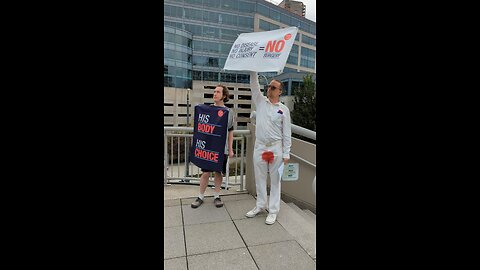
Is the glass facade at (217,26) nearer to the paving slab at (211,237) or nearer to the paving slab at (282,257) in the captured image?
the paving slab at (211,237)

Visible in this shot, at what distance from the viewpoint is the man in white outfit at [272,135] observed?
3135 mm

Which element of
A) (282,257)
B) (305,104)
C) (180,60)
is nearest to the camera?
(282,257)

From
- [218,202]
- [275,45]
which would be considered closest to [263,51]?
[275,45]

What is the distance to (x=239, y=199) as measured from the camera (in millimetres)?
3977

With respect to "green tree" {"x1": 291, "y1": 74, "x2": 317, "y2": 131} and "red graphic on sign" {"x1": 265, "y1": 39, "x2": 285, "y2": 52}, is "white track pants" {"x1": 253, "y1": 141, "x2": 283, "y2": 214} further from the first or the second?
"green tree" {"x1": 291, "y1": 74, "x2": 317, "y2": 131}

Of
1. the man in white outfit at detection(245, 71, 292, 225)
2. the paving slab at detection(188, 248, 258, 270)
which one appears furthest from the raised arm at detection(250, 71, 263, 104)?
the paving slab at detection(188, 248, 258, 270)

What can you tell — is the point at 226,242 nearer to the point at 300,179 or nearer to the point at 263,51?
the point at 263,51

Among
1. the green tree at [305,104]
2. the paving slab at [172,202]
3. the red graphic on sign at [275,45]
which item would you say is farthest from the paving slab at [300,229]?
the green tree at [305,104]

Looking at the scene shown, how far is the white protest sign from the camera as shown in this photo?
2.92 metres

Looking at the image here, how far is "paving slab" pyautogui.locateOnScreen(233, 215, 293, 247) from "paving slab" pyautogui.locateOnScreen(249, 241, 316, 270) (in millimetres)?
96

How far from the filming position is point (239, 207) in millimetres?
3652

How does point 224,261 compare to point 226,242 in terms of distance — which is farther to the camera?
point 226,242

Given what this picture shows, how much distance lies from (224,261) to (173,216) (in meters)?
1.21
